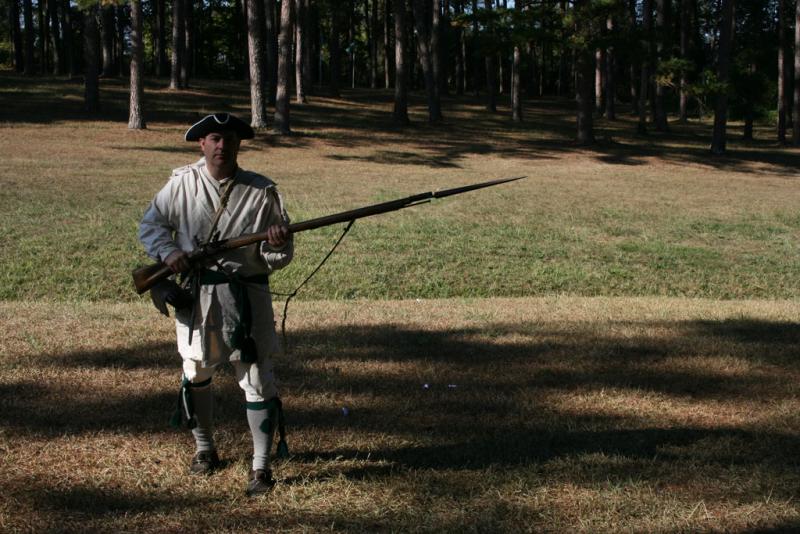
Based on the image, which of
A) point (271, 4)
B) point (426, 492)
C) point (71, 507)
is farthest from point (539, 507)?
point (271, 4)

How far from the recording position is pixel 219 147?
4621 mm

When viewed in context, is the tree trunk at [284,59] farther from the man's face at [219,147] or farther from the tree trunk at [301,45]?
the man's face at [219,147]

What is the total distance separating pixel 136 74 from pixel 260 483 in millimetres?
27014

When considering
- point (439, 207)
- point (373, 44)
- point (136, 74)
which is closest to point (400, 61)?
point (136, 74)

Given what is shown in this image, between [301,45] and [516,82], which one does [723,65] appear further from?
[301,45]

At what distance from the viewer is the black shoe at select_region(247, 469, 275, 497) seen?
4660mm

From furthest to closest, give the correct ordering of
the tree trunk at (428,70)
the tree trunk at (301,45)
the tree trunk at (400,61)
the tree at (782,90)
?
the tree trunk at (301,45) → the tree at (782,90) → the tree trunk at (428,70) → the tree trunk at (400,61)

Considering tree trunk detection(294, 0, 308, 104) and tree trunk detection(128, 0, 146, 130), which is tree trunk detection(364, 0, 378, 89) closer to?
tree trunk detection(294, 0, 308, 104)

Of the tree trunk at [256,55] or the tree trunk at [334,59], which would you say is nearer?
the tree trunk at [256,55]

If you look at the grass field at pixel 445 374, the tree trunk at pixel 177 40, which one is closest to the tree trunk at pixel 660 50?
the grass field at pixel 445 374

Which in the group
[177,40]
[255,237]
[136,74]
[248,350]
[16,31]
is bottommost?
[248,350]

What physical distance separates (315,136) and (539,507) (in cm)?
2836

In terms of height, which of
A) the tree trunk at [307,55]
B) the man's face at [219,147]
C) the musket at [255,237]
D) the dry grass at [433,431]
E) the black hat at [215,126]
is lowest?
the dry grass at [433,431]

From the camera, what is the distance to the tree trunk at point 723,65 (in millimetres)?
31531
